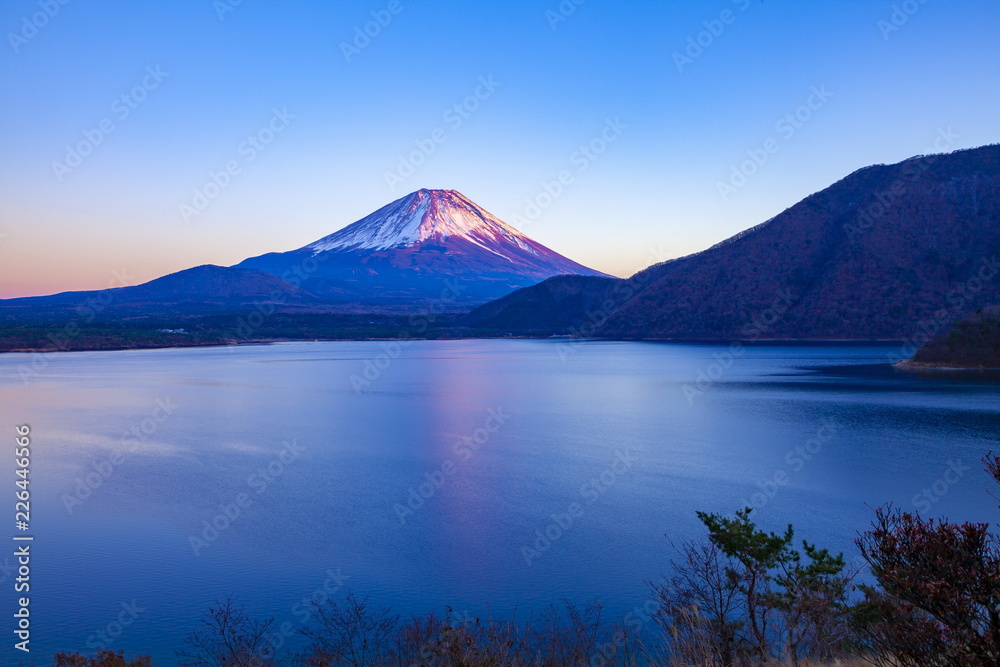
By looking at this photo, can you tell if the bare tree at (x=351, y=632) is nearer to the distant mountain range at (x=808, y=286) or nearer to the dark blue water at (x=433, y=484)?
the dark blue water at (x=433, y=484)

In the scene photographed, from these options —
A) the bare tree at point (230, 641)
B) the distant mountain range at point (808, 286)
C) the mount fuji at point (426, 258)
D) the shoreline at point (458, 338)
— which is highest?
the mount fuji at point (426, 258)

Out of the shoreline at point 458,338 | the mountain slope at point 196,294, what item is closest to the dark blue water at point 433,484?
the shoreline at point 458,338

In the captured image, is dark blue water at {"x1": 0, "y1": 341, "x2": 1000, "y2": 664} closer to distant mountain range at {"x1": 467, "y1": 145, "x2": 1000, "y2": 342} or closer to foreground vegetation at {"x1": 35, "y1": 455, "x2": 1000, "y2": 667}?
foreground vegetation at {"x1": 35, "y1": 455, "x2": 1000, "y2": 667}

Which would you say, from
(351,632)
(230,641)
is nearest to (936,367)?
(351,632)

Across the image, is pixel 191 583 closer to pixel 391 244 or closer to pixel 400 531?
pixel 400 531

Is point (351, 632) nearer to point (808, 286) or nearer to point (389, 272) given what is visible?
point (808, 286)

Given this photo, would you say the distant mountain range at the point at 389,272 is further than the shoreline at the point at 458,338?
Yes

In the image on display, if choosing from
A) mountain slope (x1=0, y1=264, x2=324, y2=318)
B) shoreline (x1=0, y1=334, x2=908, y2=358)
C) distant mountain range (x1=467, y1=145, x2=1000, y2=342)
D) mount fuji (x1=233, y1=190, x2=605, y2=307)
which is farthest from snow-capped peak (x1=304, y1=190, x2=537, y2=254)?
distant mountain range (x1=467, y1=145, x2=1000, y2=342)
